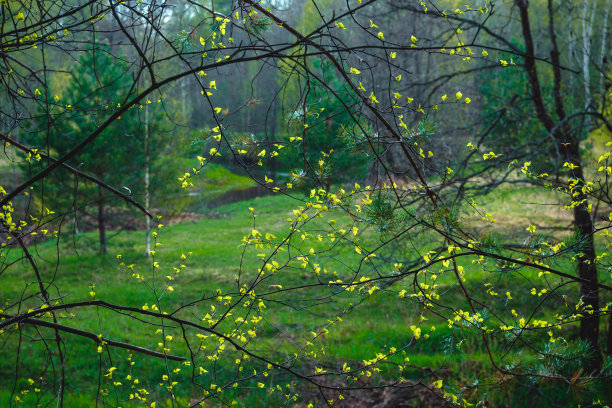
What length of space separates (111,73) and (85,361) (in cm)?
781

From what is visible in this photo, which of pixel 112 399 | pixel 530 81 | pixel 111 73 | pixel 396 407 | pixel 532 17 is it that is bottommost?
pixel 396 407

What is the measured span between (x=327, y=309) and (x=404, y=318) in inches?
54.2

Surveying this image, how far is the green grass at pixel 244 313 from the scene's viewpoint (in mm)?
5762

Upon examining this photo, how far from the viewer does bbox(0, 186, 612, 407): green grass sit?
5.76 metres

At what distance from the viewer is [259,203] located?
79.1ft

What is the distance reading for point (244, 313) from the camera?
7480 mm

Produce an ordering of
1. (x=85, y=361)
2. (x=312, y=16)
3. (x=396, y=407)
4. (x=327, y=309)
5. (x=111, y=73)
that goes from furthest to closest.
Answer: (x=312, y=16)
(x=111, y=73)
(x=327, y=309)
(x=85, y=361)
(x=396, y=407)

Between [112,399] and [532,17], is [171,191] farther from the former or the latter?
[532,17]

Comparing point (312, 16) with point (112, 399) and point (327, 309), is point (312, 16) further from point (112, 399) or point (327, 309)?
point (112, 399)

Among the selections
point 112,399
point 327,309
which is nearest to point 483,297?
point 327,309

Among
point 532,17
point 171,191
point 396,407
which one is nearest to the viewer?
point 396,407

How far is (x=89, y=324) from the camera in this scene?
8.84 metres

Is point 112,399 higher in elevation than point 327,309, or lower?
lower

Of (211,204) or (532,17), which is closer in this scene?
(211,204)
